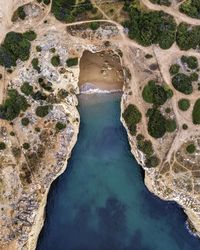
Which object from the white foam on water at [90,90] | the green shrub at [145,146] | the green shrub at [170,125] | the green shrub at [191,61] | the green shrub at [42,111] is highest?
the green shrub at [191,61]

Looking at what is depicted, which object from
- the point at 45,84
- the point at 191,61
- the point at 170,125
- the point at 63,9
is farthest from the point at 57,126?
the point at 191,61

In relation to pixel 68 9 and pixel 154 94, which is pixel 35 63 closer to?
pixel 68 9

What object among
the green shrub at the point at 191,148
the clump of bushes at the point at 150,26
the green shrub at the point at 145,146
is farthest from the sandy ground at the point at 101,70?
the green shrub at the point at 191,148

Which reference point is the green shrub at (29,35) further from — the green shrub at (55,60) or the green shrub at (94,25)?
the green shrub at (94,25)

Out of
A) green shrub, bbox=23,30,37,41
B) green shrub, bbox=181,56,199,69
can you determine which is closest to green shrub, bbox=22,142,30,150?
green shrub, bbox=23,30,37,41

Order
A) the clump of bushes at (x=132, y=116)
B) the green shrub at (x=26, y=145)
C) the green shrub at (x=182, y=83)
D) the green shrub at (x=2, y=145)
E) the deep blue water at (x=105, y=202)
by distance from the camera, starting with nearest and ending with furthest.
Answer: the green shrub at (x=182, y=83) < the green shrub at (x=2, y=145) < the clump of bushes at (x=132, y=116) < the green shrub at (x=26, y=145) < the deep blue water at (x=105, y=202)

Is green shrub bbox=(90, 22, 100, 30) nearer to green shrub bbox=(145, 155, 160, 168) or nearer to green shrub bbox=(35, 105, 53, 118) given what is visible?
green shrub bbox=(35, 105, 53, 118)
